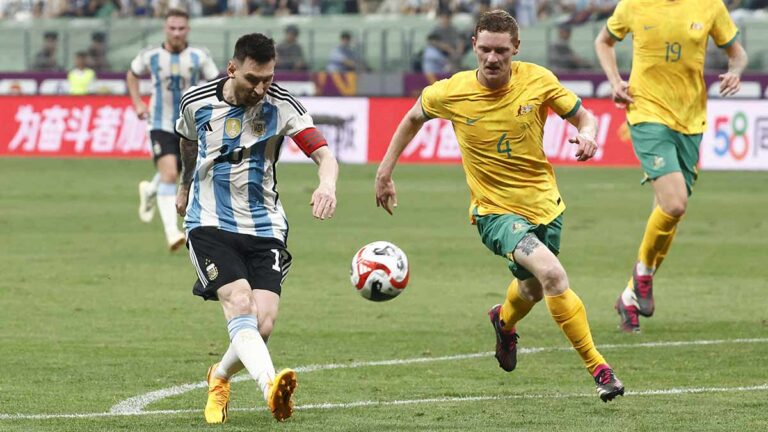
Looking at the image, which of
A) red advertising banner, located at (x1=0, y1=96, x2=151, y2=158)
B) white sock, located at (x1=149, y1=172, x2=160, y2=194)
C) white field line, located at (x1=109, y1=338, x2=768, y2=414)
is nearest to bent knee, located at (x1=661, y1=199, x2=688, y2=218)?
white field line, located at (x1=109, y1=338, x2=768, y2=414)

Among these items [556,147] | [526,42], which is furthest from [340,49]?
[556,147]

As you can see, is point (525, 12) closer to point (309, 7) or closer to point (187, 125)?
point (309, 7)

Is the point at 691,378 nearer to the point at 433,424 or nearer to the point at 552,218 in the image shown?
the point at 552,218

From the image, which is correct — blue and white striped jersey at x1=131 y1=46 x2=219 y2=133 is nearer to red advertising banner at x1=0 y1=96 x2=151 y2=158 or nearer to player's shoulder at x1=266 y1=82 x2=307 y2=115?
player's shoulder at x1=266 y1=82 x2=307 y2=115

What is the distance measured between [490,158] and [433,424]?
1736mm

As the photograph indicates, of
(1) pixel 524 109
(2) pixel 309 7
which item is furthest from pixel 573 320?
(2) pixel 309 7

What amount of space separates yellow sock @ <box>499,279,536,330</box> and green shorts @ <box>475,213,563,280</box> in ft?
1.04

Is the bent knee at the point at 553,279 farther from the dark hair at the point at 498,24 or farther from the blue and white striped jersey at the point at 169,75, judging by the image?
the blue and white striped jersey at the point at 169,75

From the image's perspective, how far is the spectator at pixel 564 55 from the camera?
30.1 meters

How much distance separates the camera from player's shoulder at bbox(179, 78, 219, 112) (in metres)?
7.43

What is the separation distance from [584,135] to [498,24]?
2.29 ft

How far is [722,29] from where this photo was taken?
1066 cm

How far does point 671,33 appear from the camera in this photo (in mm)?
10492

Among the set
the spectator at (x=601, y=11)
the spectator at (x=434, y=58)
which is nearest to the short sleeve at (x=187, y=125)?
the spectator at (x=434, y=58)
